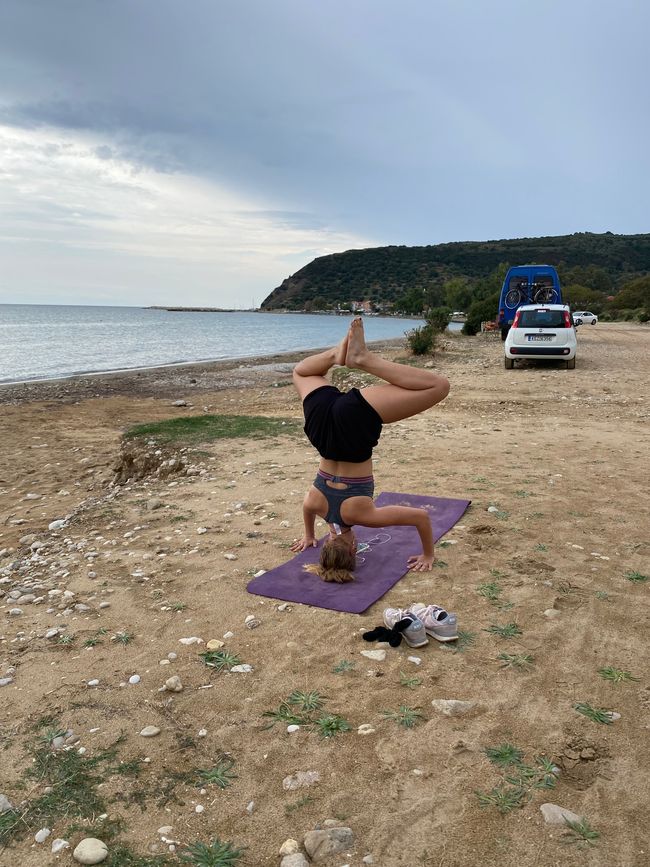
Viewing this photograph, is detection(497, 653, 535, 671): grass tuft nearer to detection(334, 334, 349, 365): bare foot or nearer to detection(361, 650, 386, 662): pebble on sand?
detection(361, 650, 386, 662): pebble on sand

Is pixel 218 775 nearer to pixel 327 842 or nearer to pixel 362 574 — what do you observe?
pixel 327 842

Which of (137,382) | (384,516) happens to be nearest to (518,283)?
(137,382)

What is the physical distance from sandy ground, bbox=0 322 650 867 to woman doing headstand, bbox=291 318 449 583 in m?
0.50

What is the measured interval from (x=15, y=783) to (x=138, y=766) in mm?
530

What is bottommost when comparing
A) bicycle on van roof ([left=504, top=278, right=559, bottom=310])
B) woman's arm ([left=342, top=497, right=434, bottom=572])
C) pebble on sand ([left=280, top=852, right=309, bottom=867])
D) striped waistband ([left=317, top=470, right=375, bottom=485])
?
pebble on sand ([left=280, top=852, right=309, bottom=867])


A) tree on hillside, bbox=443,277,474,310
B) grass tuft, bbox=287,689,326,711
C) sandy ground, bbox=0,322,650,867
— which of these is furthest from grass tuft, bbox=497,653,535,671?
tree on hillside, bbox=443,277,474,310

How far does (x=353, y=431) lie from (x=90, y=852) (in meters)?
2.97

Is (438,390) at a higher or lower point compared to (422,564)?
higher

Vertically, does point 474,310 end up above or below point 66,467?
above

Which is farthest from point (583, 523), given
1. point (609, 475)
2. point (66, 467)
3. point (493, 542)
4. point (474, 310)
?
point (474, 310)

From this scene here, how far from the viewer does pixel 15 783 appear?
2799 millimetres

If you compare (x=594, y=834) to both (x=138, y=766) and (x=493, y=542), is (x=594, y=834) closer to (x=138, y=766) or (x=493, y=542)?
(x=138, y=766)

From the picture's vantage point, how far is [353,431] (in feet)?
15.2

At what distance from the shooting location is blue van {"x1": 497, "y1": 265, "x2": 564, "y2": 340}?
2333 centimetres
